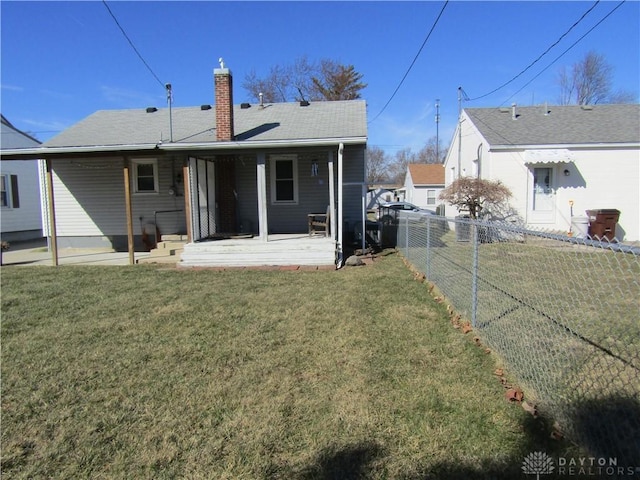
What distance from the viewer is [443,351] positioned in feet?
13.8

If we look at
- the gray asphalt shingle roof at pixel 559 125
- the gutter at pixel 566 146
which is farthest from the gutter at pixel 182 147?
the gray asphalt shingle roof at pixel 559 125

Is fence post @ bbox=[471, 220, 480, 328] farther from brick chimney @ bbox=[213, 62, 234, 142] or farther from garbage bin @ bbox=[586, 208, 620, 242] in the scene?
garbage bin @ bbox=[586, 208, 620, 242]

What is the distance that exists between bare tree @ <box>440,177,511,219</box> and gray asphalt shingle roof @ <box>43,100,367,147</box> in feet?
14.3

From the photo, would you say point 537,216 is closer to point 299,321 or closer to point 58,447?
point 299,321

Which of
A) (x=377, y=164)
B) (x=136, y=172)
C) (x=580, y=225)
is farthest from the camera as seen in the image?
(x=377, y=164)

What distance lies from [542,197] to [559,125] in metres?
3.28

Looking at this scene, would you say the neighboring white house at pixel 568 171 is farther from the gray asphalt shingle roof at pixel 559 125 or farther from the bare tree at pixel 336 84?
the bare tree at pixel 336 84

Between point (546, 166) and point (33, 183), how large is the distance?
21623 millimetres

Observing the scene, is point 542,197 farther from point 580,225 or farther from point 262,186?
point 262,186

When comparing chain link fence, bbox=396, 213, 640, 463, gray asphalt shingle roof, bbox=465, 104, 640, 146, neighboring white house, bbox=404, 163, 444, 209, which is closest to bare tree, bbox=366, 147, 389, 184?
neighboring white house, bbox=404, 163, 444, 209

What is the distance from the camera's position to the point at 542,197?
1458cm

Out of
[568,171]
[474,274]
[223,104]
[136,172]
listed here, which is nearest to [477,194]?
[568,171]

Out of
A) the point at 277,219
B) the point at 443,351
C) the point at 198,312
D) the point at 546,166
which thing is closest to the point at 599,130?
the point at 546,166
